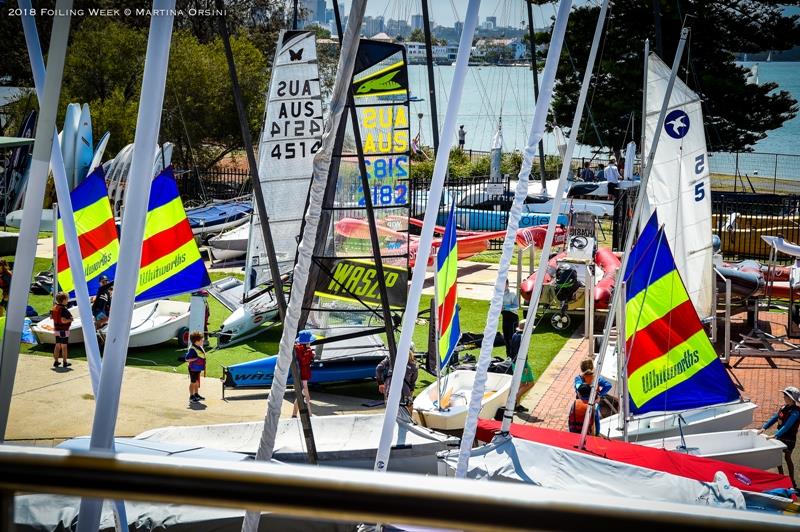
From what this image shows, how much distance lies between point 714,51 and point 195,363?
26137 millimetres

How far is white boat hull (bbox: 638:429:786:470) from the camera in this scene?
938 centimetres

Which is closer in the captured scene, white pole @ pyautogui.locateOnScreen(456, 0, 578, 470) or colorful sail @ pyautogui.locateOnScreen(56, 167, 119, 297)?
white pole @ pyautogui.locateOnScreen(456, 0, 578, 470)

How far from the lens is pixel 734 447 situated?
9.54 metres

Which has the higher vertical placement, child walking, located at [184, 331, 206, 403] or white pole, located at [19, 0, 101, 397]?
white pole, located at [19, 0, 101, 397]

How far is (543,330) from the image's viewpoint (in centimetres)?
1684

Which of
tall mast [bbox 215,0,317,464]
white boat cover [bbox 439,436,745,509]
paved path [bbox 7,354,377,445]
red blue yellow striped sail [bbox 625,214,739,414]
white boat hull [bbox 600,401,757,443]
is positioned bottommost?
paved path [bbox 7,354,377,445]

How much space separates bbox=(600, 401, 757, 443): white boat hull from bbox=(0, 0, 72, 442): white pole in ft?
22.2

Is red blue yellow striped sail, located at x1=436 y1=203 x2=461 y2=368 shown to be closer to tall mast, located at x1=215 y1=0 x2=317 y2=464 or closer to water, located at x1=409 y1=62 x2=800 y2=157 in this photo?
tall mast, located at x1=215 y1=0 x2=317 y2=464

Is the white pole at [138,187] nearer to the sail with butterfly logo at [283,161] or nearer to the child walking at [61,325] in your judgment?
the child walking at [61,325]

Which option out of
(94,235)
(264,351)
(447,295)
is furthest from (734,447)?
(94,235)

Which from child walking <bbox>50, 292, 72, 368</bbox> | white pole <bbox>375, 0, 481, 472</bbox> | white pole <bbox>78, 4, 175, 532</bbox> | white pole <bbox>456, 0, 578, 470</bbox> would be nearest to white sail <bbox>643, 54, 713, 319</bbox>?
white pole <bbox>456, 0, 578, 470</bbox>

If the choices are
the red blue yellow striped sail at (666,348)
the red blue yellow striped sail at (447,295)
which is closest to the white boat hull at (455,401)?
the red blue yellow striped sail at (447,295)

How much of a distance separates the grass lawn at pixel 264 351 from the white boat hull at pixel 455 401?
150cm

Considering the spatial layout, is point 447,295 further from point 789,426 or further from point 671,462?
point 789,426
